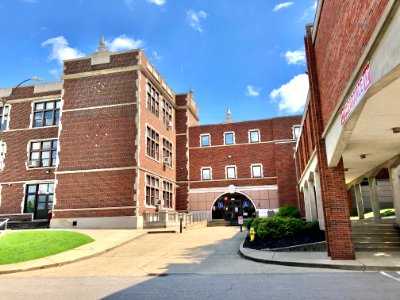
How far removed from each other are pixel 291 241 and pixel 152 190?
60.0 ft

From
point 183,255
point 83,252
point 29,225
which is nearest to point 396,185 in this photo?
point 183,255

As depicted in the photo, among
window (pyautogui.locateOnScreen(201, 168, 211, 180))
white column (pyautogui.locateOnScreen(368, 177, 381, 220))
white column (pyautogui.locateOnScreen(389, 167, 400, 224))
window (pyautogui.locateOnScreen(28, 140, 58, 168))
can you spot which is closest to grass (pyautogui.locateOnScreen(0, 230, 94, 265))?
window (pyautogui.locateOnScreen(28, 140, 58, 168))

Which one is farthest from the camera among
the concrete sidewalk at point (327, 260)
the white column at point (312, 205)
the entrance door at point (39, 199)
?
the entrance door at point (39, 199)

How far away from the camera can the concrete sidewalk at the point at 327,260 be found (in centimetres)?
1055

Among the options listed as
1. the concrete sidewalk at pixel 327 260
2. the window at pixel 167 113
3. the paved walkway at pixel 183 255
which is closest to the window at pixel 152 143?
the window at pixel 167 113

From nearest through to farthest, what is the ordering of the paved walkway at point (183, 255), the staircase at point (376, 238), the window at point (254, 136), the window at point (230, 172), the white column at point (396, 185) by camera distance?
the paved walkway at point (183, 255), the staircase at point (376, 238), the white column at point (396, 185), the window at point (230, 172), the window at point (254, 136)

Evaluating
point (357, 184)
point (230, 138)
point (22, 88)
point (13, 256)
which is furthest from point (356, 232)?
point (22, 88)

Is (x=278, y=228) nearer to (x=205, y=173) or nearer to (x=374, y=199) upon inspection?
(x=374, y=199)

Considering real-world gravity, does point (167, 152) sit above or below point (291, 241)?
above

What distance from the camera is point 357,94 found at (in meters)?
7.85

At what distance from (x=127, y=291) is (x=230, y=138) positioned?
113ft

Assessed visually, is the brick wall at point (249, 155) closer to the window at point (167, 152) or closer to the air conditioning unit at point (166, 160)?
the window at point (167, 152)

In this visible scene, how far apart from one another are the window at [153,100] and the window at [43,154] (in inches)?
387

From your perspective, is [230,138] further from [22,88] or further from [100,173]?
[22,88]
